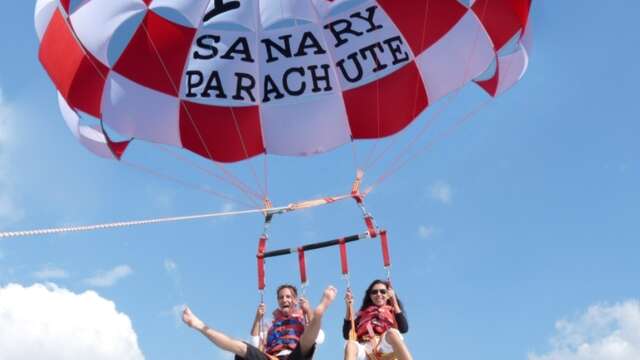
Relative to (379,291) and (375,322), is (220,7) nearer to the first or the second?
(379,291)

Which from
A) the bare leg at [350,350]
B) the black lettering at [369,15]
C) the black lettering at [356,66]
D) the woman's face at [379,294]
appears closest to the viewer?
the bare leg at [350,350]

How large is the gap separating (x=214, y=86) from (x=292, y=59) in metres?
0.92

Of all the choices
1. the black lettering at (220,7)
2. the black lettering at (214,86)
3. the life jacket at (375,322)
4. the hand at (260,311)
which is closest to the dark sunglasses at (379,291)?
the life jacket at (375,322)

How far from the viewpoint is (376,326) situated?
6477 mm

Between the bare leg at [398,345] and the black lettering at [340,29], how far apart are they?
3.43 m

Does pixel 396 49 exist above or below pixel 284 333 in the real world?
above

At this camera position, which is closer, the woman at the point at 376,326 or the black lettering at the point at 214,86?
the woman at the point at 376,326

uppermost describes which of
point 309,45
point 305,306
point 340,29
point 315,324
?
point 340,29

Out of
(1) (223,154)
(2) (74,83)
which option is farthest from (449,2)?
(2) (74,83)

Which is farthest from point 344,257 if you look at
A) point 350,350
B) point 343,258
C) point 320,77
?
point 320,77

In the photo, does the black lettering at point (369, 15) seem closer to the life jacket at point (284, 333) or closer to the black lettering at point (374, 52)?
the black lettering at point (374, 52)

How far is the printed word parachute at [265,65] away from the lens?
7.79m

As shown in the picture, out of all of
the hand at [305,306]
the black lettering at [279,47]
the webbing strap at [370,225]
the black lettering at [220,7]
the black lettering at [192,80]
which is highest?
the black lettering at [279,47]

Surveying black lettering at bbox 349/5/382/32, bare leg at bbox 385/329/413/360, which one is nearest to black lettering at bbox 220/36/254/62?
black lettering at bbox 349/5/382/32
